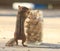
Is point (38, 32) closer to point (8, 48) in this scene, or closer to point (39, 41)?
point (39, 41)

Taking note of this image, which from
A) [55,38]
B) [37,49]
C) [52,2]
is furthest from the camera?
[52,2]

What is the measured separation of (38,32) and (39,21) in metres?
0.06

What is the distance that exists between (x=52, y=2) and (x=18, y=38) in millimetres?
2167

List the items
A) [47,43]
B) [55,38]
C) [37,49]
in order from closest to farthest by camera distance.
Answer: [37,49]
[47,43]
[55,38]

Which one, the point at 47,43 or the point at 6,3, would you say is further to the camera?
the point at 6,3

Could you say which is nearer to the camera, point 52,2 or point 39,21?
point 39,21

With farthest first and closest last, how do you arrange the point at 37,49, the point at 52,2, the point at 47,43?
the point at 52,2, the point at 47,43, the point at 37,49

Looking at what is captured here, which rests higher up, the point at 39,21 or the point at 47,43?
the point at 39,21

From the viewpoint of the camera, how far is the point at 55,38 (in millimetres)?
1545

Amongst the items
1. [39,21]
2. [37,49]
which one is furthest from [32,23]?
[37,49]

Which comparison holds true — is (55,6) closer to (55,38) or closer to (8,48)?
(55,38)

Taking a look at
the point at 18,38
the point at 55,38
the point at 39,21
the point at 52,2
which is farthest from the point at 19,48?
the point at 52,2

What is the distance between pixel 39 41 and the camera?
1.34 metres

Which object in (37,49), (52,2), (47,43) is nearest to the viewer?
(37,49)
